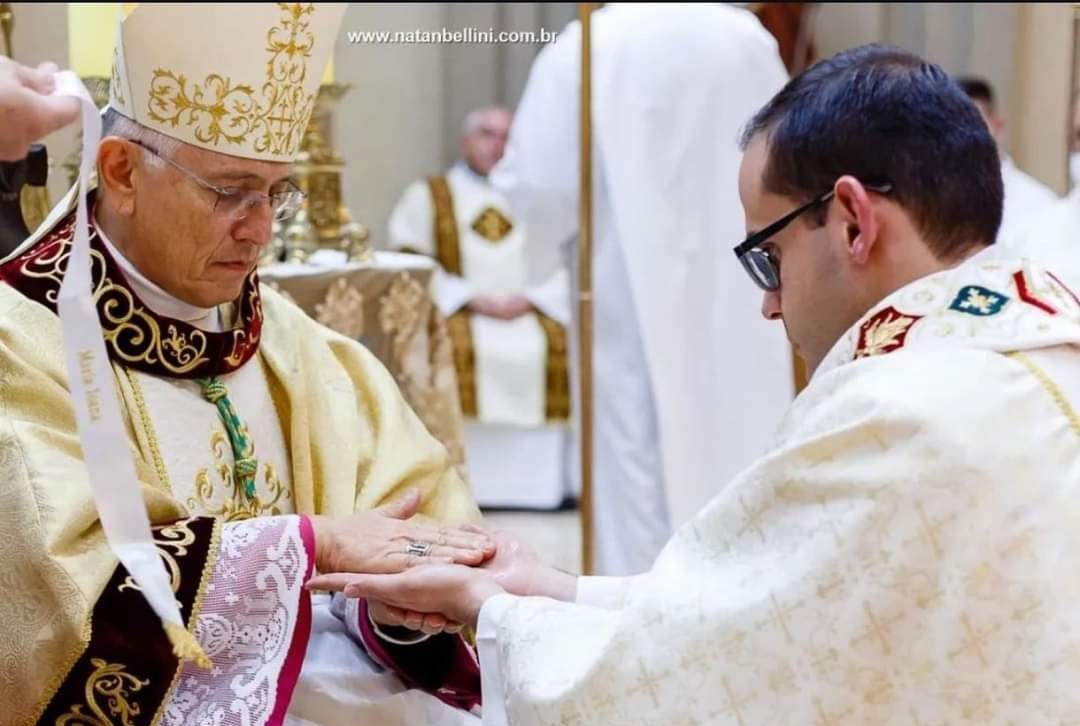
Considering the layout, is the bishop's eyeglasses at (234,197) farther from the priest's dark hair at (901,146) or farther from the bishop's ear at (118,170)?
the priest's dark hair at (901,146)

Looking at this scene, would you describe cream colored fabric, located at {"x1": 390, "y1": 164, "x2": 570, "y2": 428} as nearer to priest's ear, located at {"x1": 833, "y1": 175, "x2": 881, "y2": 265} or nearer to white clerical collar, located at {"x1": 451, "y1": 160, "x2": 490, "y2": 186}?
white clerical collar, located at {"x1": 451, "y1": 160, "x2": 490, "y2": 186}

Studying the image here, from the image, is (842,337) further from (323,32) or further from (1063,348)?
(323,32)

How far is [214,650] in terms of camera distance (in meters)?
2.15

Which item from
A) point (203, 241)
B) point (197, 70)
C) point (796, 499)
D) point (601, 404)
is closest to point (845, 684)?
point (796, 499)

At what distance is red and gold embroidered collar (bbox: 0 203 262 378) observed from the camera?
2262 mm

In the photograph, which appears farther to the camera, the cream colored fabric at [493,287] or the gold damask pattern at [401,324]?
the cream colored fabric at [493,287]

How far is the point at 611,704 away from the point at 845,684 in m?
0.26

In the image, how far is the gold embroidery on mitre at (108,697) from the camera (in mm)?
Answer: 2059

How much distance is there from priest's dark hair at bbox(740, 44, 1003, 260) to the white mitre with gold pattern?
78cm

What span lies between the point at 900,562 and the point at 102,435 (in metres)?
0.89

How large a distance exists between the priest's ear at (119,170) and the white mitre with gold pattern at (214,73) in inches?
1.9

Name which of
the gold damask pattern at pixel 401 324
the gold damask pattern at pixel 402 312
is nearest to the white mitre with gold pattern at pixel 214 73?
the gold damask pattern at pixel 401 324

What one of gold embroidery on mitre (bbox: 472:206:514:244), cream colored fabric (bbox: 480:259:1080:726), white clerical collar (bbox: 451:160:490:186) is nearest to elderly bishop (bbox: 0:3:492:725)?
cream colored fabric (bbox: 480:259:1080:726)

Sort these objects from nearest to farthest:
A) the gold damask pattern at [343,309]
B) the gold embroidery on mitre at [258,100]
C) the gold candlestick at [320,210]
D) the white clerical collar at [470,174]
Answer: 1. the gold embroidery on mitre at [258,100]
2. the gold damask pattern at [343,309]
3. the gold candlestick at [320,210]
4. the white clerical collar at [470,174]
